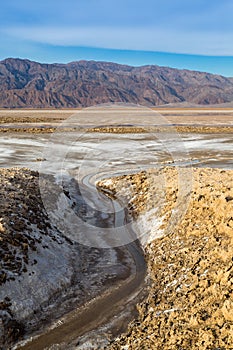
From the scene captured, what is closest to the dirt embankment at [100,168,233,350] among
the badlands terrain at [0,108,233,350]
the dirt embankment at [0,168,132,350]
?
the badlands terrain at [0,108,233,350]

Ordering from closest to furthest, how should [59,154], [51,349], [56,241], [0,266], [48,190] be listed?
1. [51,349]
2. [0,266]
3. [56,241]
4. [48,190]
5. [59,154]

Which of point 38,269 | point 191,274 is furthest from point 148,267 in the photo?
point 38,269

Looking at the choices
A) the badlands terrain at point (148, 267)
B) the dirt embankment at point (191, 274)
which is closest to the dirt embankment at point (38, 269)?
the badlands terrain at point (148, 267)

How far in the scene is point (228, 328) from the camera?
970 centimetres

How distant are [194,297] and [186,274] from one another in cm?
187

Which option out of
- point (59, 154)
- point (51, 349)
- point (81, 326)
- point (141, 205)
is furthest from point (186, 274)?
point (59, 154)

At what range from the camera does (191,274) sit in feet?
44.1

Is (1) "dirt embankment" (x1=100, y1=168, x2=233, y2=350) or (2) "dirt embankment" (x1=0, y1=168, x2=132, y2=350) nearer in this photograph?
(1) "dirt embankment" (x1=100, y1=168, x2=233, y2=350)

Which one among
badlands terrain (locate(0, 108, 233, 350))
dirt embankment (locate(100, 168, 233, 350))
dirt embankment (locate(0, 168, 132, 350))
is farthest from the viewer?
dirt embankment (locate(0, 168, 132, 350))

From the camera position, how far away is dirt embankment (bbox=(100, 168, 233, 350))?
10219mm

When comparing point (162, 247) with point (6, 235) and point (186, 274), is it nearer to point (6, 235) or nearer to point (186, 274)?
point (186, 274)

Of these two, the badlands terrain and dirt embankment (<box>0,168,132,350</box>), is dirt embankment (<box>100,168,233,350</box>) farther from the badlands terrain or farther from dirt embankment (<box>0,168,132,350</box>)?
dirt embankment (<box>0,168,132,350</box>)

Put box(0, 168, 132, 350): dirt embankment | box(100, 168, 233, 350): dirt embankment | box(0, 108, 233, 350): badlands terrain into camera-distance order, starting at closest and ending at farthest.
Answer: box(100, 168, 233, 350): dirt embankment < box(0, 108, 233, 350): badlands terrain < box(0, 168, 132, 350): dirt embankment

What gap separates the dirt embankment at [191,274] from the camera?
10.2 m
